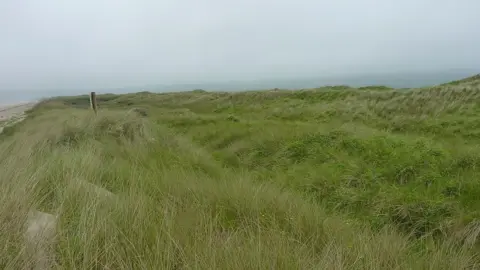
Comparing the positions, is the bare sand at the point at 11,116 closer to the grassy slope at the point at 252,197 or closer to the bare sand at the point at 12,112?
the bare sand at the point at 12,112

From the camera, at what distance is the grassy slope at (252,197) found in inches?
81.6

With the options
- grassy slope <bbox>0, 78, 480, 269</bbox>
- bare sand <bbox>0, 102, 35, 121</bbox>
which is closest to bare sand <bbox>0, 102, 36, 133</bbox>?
bare sand <bbox>0, 102, 35, 121</bbox>

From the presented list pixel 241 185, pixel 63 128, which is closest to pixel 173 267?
pixel 241 185

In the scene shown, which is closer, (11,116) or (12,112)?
(11,116)

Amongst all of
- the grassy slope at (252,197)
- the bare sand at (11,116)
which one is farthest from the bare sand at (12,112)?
the grassy slope at (252,197)

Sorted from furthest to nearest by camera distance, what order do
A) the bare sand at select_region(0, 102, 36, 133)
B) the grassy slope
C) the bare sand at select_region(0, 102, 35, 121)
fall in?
the bare sand at select_region(0, 102, 35, 121)
the bare sand at select_region(0, 102, 36, 133)
the grassy slope

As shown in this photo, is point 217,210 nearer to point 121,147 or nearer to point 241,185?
point 241,185

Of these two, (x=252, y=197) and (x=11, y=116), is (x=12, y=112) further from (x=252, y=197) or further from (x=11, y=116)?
(x=252, y=197)

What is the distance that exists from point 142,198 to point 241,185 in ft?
3.57

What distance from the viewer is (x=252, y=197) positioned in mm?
3193

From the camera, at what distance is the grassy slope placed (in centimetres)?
207

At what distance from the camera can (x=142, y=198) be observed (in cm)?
287

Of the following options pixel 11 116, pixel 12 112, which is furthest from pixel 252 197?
pixel 12 112

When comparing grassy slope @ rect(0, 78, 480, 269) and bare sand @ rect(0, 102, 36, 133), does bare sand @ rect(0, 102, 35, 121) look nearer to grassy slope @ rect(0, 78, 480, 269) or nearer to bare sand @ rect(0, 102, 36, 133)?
bare sand @ rect(0, 102, 36, 133)
